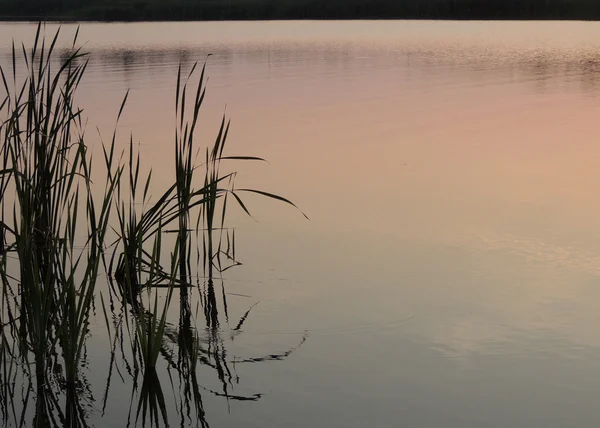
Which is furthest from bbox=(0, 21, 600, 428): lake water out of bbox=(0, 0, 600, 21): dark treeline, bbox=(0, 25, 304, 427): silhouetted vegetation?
bbox=(0, 0, 600, 21): dark treeline

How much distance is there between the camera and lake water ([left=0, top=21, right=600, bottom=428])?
14.5ft

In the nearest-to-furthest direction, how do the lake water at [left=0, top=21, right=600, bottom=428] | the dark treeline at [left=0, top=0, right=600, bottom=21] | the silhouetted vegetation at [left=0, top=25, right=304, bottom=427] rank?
the silhouetted vegetation at [left=0, top=25, right=304, bottom=427] → the lake water at [left=0, top=21, right=600, bottom=428] → the dark treeline at [left=0, top=0, right=600, bottom=21]

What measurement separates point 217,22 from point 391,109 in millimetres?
40578

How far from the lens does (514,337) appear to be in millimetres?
5094

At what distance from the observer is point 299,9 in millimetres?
58844

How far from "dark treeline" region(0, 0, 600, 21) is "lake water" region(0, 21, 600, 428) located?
120 ft

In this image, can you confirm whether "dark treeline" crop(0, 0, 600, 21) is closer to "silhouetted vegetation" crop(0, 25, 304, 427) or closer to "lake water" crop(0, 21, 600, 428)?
"lake water" crop(0, 21, 600, 428)

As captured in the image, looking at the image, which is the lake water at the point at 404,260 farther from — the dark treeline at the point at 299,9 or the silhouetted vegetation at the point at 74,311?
the dark treeline at the point at 299,9

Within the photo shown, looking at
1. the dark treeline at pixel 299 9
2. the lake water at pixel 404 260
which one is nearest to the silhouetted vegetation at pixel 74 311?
the lake water at pixel 404 260

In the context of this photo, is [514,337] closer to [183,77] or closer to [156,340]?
[156,340]

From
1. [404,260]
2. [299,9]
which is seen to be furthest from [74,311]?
[299,9]

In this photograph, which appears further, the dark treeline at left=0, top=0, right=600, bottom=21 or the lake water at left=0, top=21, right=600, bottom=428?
the dark treeline at left=0, top=0, right=600, bottom=21

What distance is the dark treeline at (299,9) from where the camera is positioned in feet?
168

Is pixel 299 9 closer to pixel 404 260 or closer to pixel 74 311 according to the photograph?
pixel 404 260
